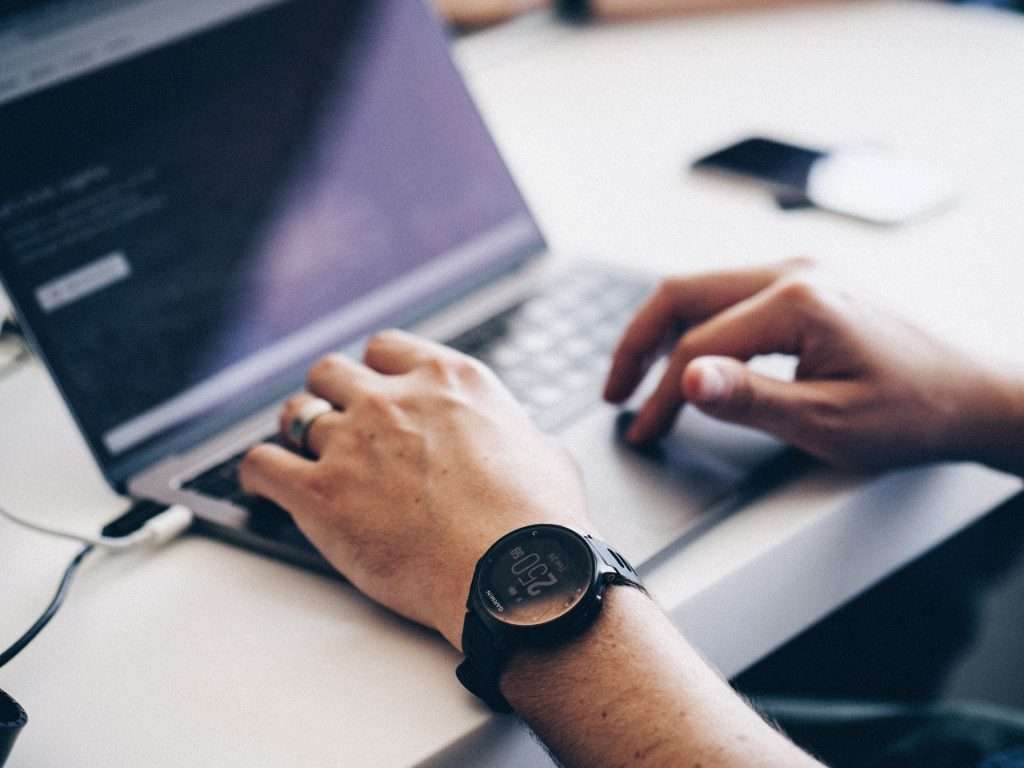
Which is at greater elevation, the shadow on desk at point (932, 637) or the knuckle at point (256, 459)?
the knuckle at point (256, 459)

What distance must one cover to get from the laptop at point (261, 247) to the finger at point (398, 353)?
66mm

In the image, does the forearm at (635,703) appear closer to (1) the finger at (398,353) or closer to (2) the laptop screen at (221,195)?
(1) the finger at (398,353)

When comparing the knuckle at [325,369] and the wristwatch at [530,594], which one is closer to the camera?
the wristwatch at [530,594]

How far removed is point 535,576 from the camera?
52cm

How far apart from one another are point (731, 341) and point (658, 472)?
10 cm

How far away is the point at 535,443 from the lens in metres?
0.62

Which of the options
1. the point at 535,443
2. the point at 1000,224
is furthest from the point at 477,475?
the point at 1000,224

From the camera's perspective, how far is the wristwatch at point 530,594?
501mm

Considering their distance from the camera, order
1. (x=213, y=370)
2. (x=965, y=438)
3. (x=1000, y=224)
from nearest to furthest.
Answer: (x=965, y=438) → (x=213, y=370) → (x=1000, y=224)

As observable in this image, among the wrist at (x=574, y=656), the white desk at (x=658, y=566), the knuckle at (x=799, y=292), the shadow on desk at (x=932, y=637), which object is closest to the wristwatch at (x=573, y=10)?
the white desk at (x=658, y=566)

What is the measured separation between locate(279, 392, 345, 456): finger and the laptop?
0.15 ft

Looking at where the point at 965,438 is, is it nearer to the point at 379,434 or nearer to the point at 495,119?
the point at 379,434

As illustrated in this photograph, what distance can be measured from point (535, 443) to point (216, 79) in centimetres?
36

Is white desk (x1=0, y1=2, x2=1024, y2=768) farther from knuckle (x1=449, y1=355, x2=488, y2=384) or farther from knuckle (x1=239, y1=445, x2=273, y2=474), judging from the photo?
knuckle (x1=449, y1=355, x2=488, y2=384)
